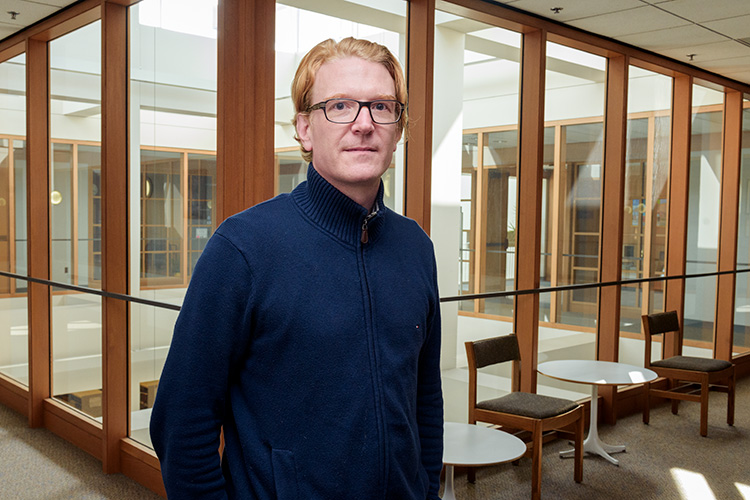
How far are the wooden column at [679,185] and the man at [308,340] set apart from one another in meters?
5.52

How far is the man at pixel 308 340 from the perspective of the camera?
1.22 metres

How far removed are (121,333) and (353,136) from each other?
3395 millimetres

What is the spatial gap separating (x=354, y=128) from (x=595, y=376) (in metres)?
3.65

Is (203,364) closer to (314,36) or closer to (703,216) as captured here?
(314,36)

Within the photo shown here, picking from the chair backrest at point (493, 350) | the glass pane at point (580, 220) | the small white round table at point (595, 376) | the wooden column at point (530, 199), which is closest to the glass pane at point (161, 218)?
the chair backrest at point (493, 350)

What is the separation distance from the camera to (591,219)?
17.9 feet

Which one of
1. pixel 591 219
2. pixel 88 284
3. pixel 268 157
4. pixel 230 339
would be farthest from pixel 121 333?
pixel 591 219

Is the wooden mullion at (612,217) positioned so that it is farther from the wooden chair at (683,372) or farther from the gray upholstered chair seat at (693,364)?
the gray upholstered chair seat at (693,364)

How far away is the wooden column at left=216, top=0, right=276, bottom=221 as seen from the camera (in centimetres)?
312

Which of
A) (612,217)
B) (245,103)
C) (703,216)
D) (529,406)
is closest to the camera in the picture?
(245,103)

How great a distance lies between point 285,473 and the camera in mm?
1238

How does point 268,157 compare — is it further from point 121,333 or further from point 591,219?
point 591,219

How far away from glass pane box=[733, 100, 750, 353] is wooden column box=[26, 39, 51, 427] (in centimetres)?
665

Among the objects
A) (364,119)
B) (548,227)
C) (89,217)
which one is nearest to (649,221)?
(548,227)
